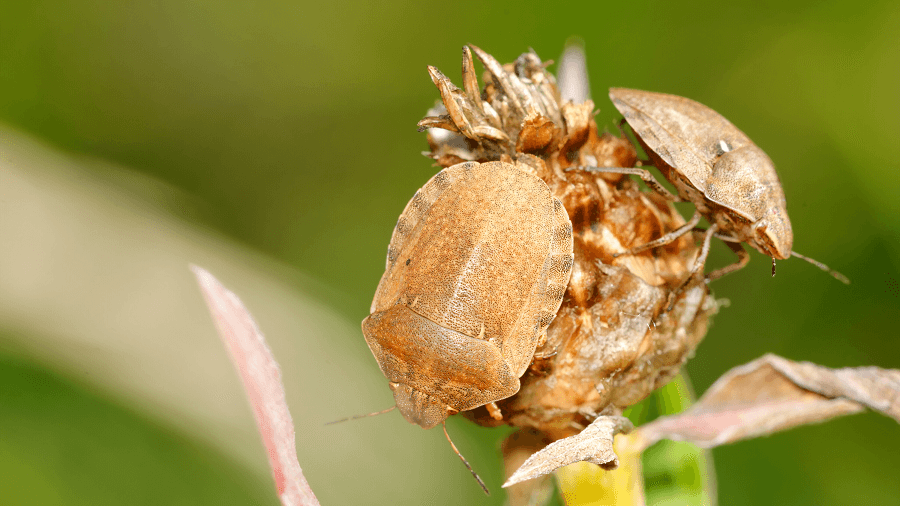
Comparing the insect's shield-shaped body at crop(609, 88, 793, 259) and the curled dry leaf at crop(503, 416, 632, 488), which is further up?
the insect's shield-shaped body at crop(609, 88, 793, 259)

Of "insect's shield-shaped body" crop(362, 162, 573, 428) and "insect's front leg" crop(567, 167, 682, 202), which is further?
"insect's front leg" crop(567, 167, 682, 202)

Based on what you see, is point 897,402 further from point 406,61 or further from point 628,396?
point 406,61

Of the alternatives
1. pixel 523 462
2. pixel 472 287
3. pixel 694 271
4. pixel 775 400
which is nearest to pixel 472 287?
pixel 472 287

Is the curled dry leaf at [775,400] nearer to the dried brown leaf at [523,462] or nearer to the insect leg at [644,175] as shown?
the dried brown leaf at [523,462]

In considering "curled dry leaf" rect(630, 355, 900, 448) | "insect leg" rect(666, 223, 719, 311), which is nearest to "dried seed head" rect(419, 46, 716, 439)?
"insect leg" rect(666, 223, 719, 311)

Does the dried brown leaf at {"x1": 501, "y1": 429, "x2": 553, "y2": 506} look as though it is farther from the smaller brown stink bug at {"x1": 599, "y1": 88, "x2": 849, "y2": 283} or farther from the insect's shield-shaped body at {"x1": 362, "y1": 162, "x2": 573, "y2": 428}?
the smaller brown stink bug at {"x1": 599, "y1": 88, "x2": 849, "y2": 283}

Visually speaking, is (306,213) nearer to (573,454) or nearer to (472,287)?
(472,287)

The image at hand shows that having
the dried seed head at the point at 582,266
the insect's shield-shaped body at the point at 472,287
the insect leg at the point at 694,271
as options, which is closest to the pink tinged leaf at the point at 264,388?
the insect's shield-shaped body at the point at 472,287
